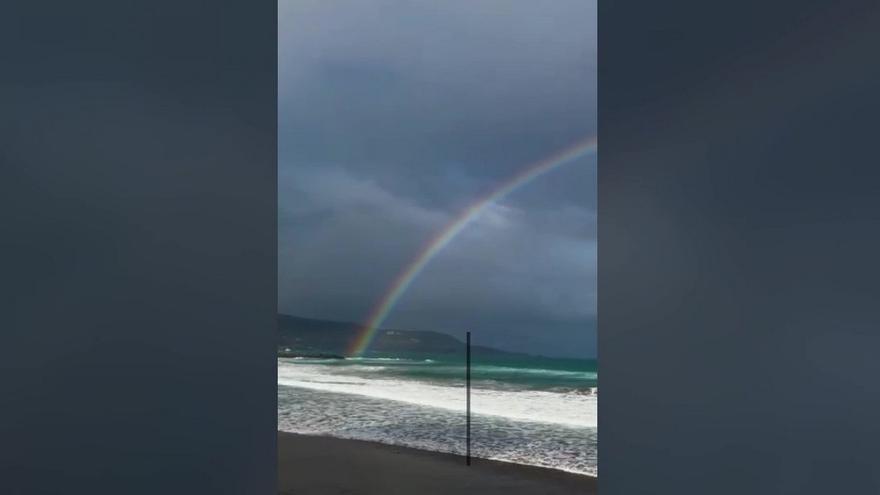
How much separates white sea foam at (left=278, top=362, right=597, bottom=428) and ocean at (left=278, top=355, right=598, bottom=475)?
3 cm

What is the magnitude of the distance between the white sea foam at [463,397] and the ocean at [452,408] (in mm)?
27

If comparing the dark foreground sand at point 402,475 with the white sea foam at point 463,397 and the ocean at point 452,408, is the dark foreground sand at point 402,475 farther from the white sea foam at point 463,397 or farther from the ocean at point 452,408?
the white sea foam at point 463,397

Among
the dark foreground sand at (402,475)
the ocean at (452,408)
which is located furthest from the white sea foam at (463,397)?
the dark foreground sand at (402,475)

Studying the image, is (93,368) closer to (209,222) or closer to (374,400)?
(209,222)

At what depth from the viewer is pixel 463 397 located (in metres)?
17.9

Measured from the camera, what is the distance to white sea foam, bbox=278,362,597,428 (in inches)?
514

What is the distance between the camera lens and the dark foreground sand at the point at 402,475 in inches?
178

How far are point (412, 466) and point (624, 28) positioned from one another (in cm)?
397

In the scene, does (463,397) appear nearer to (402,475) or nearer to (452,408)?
(452,408)

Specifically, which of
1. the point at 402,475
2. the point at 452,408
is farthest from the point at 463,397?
the point at 402,475

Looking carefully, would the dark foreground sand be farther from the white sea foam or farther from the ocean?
the white sea foam

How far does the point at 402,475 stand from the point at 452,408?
8708mm

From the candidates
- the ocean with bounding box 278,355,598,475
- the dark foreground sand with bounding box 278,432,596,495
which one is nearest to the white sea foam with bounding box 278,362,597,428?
the ocean with bounding box 278,355,598,475

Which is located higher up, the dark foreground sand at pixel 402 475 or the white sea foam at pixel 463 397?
the dark foreground sand at pixel 402 475
